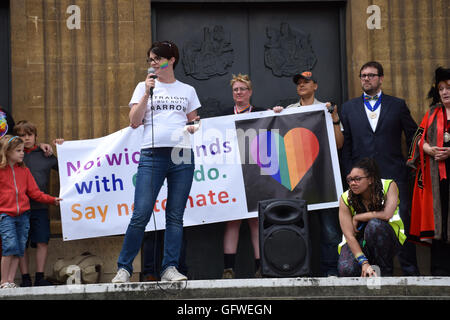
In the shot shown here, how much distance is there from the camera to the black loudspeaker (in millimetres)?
6508

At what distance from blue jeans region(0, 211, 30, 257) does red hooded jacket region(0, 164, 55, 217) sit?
0.24 ft

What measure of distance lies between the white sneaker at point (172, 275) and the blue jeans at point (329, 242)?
7.13 feet

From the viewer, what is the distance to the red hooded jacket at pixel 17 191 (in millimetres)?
7242

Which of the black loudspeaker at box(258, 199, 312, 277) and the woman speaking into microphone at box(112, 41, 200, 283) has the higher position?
the woman speaking into microphone at box(112, 41, 200, 283)

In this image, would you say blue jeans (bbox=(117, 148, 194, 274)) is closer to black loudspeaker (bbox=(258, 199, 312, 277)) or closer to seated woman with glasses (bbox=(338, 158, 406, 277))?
black loudspeaker (bbox=(258, 199, 312, 277))

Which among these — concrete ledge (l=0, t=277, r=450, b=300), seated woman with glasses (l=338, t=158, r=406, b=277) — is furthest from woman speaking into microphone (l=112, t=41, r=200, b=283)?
seated woman with glasses (l=338, t=158, r=406, b=277)

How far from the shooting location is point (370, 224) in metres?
6.23

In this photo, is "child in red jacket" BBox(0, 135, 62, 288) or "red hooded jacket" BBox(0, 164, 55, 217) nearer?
"child in red jacket" BBox(0, 135, 62, 288)

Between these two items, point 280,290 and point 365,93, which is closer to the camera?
point 280,290

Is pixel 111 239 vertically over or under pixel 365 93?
under

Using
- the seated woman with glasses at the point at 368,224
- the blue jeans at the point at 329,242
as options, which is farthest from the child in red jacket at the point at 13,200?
the seated woman with glasses at the point at 368,224

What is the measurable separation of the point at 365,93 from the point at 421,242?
5.78 ft
